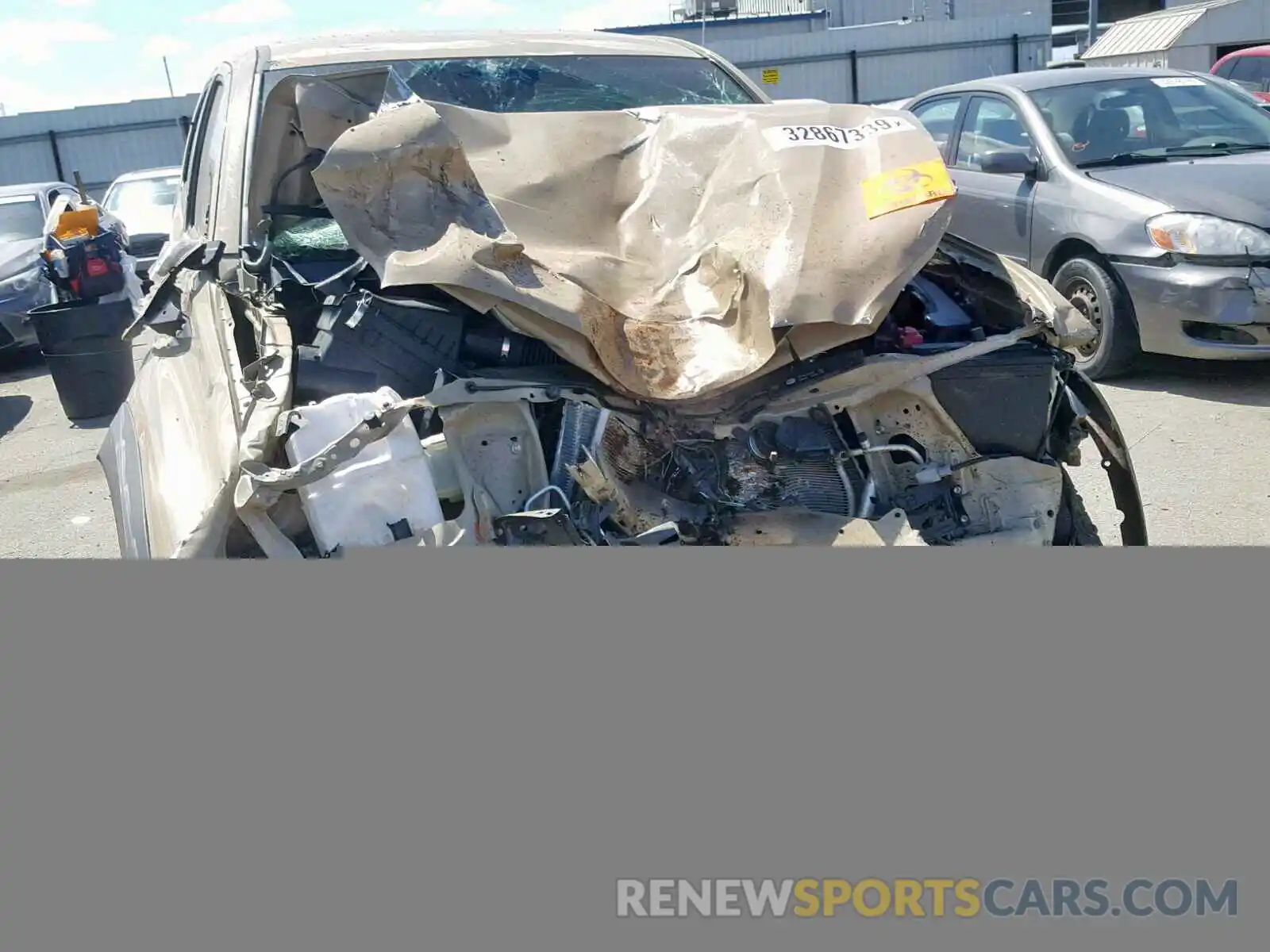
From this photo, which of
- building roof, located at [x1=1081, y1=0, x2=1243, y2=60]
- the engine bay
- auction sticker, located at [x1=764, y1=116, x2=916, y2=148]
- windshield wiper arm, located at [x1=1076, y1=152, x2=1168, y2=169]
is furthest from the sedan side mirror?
building roof, located at [x1=1081, y1=0, x2=1243, y2=60]

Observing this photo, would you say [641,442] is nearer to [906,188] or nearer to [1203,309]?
[906,188]

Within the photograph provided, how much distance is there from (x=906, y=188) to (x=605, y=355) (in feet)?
3.15

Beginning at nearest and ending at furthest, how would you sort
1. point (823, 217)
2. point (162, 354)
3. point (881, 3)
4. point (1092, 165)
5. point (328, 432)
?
point (328, 432) → point (823, 217) → point (162, 354) → point (1092, 165) → point (881, 3)

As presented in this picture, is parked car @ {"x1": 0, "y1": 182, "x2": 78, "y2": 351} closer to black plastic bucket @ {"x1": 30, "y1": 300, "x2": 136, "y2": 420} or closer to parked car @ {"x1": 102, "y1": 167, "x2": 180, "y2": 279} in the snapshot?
parked car @ {"x1": 102, "y1": 167, "x2": 180, "y2": 279}

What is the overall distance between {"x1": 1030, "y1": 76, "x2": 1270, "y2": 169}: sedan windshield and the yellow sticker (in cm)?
401

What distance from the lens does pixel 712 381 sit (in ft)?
8.27

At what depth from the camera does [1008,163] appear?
6.23 m

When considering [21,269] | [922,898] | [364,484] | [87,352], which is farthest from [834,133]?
[21,269]

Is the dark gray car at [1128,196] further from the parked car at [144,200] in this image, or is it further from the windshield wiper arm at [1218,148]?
the parked car at [144,200]

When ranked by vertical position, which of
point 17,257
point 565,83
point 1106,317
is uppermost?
point 565,83

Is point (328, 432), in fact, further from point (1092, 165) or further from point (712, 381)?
point (1092, 165)

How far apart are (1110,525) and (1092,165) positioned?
3.01m

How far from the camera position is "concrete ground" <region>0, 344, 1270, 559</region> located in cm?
435

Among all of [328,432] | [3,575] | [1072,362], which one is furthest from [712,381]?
[3,575]
